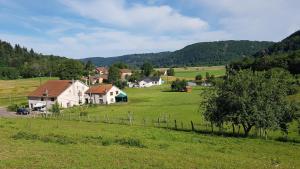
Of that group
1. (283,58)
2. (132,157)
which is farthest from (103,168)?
(283,58)

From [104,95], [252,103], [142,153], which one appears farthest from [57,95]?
[142,153]

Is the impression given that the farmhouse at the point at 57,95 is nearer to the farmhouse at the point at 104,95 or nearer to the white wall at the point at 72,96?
the white wall at the point at 72,96

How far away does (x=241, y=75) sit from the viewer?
110 feet

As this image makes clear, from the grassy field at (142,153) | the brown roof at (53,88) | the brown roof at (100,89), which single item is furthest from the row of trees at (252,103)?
the brown roof at (100,89)

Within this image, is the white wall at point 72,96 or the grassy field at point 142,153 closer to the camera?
the grassy field at point 142,153

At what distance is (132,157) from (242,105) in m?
15.6

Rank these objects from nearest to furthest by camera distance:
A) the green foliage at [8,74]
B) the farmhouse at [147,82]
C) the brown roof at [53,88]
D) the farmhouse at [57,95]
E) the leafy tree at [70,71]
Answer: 1. the farmhouse at [57,95]
2. the brown roof at [53,88]
3. the leafy tree at [70,71]
4. the farmhouse at [147,82]
5. the green foliage at [8,74]

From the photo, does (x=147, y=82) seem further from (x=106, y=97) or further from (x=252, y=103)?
(x=252, y=103)

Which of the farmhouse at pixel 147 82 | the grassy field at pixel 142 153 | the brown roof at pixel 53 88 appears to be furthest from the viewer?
the farmhouse at pixel 147 82

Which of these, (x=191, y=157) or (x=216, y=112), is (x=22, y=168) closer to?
(x=191, y=157)

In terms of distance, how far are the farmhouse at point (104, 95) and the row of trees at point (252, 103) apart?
47026mm

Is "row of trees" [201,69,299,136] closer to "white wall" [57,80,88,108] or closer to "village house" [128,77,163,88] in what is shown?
"white wall" [57,80,88,108]

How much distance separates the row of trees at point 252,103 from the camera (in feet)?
101

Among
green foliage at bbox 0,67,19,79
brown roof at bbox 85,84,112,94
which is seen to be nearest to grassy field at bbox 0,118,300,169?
brown roof at bbox 85,84,112,94
